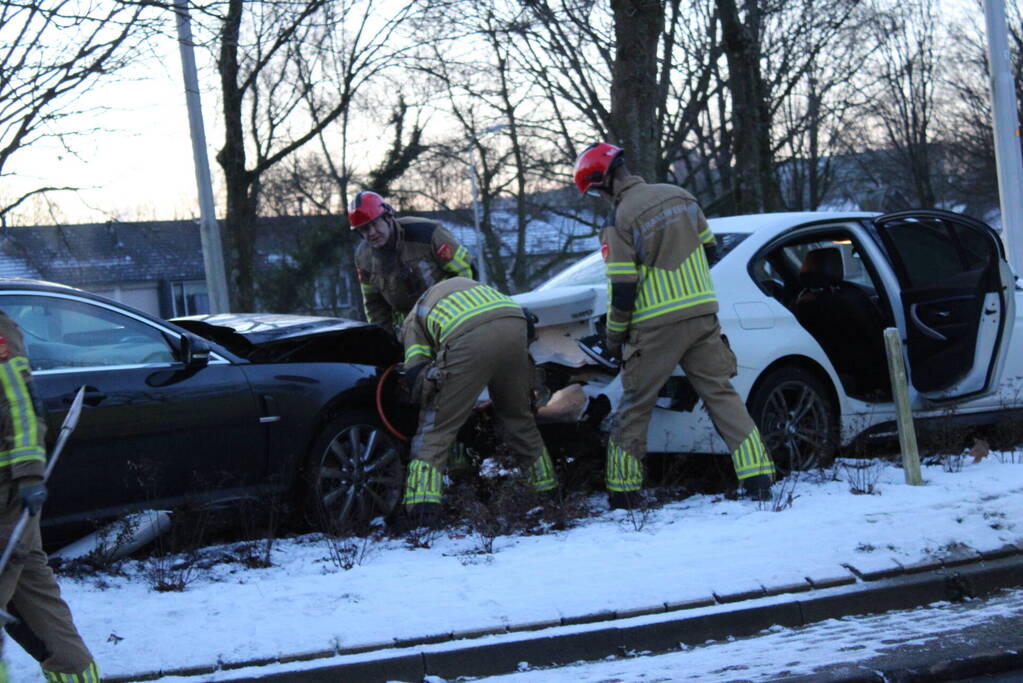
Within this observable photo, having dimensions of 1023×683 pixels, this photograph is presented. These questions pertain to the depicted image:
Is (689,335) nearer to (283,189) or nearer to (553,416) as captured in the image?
(553,416)

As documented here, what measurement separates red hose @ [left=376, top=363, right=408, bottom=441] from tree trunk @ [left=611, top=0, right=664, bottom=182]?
5.69m

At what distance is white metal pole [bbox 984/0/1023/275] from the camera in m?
12.4

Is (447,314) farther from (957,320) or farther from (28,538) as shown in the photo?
(957,320)

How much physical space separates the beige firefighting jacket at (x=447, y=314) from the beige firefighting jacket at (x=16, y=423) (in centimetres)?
252

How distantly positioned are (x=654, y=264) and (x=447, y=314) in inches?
45.9

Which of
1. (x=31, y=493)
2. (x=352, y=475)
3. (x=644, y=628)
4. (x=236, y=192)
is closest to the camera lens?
(x=31, y=493)

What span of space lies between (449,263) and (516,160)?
92.0 ft

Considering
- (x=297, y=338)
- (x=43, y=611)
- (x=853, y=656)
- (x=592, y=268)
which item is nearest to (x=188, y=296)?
(x=592, y=268)

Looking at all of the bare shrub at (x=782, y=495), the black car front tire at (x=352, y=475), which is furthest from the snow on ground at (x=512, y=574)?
the black car front tire at (x=352, y=475)

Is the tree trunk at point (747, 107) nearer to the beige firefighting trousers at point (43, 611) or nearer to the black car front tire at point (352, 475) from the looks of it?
the black car front tire at point (352, 475)

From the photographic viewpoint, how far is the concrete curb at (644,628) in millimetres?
4609

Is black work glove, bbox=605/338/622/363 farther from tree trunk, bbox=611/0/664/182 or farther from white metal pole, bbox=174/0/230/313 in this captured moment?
white metal pole, bbox=174/0/230/313

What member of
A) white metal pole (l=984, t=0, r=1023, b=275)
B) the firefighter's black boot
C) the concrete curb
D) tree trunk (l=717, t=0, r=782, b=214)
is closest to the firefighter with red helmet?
the firefighter's black boot

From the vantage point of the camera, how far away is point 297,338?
694cm
